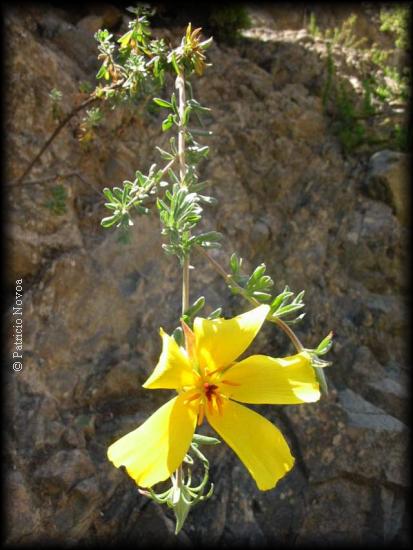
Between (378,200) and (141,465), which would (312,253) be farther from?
(141,465)

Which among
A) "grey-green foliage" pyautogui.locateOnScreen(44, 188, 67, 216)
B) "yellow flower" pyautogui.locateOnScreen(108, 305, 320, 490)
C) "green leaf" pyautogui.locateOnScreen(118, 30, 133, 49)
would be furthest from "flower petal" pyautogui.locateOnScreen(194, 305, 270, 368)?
"grey-green foliage" pyautogui.locateOnScreen(44, 188, 67, 216)

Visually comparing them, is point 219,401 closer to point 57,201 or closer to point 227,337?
point 227,337

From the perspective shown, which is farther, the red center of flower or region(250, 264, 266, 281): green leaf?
region(250, 264, 266, 281): green leaf

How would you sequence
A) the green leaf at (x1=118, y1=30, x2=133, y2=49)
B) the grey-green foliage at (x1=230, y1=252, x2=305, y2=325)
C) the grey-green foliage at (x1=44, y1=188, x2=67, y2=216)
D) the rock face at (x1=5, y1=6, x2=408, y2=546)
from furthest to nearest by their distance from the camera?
1. the grey-green foliage at (x1=44, y1=188, x2=67, y2=216)
2. the rock face at (x1=5, y1=6, x2=408, y2=546)
3. the green leaf at (x1=118, y1=30, x2=133, y2=49)
4. the grey-green foliage at (x1=230, y1=252, x2=305, y2=325)

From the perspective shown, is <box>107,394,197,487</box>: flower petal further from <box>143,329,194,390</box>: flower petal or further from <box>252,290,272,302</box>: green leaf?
<box>252,290,272,302</box>: green leaf

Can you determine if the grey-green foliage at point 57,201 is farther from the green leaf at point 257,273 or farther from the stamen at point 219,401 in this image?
the stamen at point 219,401

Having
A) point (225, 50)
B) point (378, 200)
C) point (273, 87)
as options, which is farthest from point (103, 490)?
point (225, 50)

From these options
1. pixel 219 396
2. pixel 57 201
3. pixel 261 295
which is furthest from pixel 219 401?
pixel 57 201

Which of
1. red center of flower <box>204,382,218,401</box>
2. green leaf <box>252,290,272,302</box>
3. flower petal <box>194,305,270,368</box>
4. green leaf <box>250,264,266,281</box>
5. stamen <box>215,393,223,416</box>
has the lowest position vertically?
stamen <box>215,393,223,416</box>
